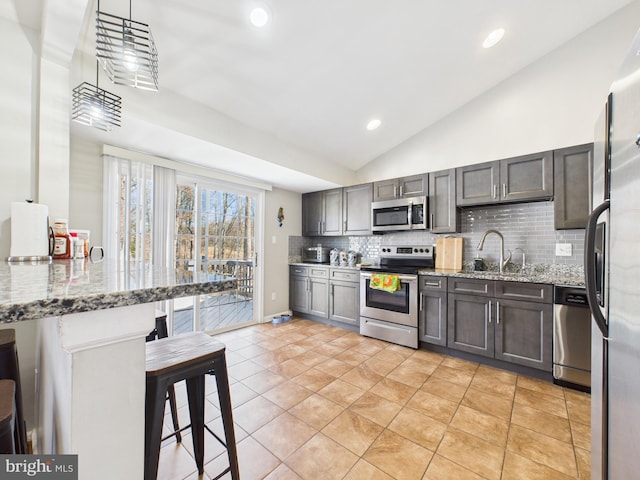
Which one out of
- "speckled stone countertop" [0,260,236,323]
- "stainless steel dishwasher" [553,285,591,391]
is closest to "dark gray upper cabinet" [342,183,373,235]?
"stainless steel dishwasher" [553,285,591,391]

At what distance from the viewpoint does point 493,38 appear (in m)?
2.48

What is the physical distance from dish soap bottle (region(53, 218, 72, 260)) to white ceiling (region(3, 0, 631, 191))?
3.22 feet

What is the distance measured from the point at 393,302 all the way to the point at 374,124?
2.21 meters

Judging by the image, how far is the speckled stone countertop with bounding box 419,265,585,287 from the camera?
230cm

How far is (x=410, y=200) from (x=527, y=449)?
2.52 m

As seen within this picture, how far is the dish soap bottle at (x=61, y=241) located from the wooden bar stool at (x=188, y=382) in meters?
0.97

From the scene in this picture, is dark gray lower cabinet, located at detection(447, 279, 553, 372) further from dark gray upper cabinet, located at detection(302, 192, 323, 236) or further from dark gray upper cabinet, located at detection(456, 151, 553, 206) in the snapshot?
dark gray upper cabinet, located at detection(302, 192, 323, 236)

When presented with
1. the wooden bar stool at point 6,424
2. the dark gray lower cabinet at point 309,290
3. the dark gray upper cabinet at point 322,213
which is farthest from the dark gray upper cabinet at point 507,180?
the wooden bar stool at point 6,424

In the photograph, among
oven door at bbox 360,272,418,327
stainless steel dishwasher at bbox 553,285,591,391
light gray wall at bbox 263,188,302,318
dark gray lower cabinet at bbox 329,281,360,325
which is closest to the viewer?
stainless steel dishwasher at bbox 553,285,591,391

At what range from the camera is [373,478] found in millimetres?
1375

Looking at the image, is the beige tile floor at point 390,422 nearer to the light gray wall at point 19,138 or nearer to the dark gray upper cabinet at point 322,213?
the light gray wall at point 19,138

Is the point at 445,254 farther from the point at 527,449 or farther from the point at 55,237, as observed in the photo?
Result: the point at 55,237

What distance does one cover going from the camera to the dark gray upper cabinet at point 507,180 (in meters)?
2.61

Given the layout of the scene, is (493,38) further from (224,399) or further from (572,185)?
(224,399)
